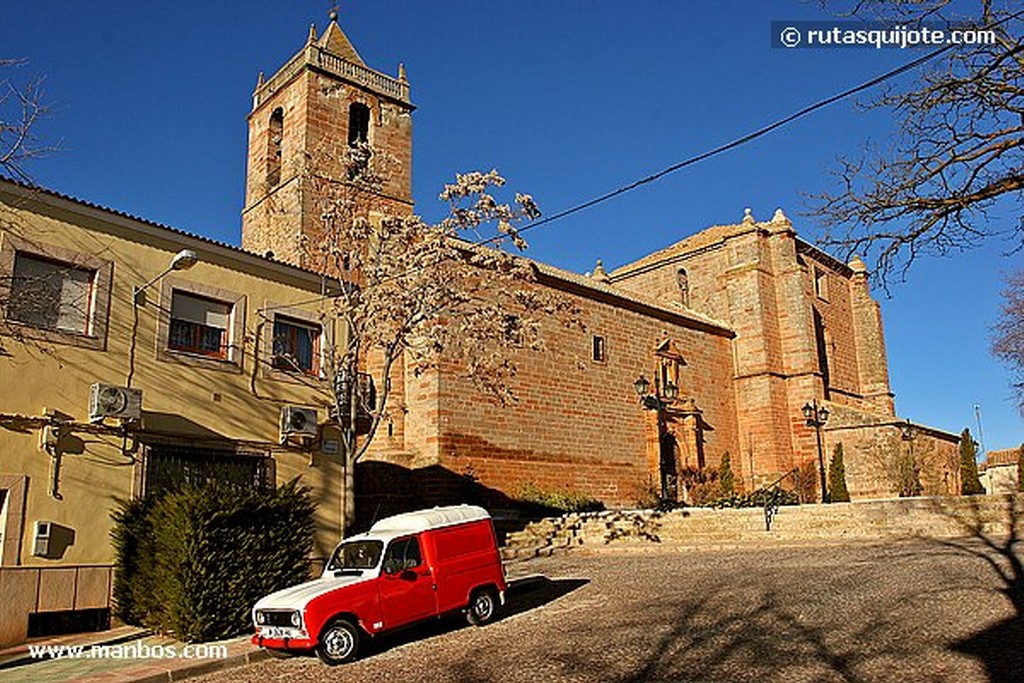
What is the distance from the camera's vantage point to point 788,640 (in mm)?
7699

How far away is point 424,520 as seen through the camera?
9.66 m

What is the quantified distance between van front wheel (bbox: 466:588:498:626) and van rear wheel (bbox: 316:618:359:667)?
1795mm

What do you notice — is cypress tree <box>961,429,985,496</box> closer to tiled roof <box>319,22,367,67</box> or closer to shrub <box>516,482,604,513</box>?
shrub <box>516,482,604,513</box>

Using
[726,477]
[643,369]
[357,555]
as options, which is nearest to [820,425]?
[726,477]

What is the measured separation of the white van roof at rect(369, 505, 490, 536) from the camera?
9.59m

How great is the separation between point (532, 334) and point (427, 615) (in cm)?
728

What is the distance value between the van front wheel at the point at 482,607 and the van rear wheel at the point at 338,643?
1.79 metres

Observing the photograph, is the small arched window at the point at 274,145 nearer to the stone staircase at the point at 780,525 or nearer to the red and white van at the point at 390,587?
the stone staircase at the point at 780,525

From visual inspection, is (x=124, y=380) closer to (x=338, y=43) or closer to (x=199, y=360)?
(x=199, y=360)

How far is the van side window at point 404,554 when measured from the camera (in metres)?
9.11

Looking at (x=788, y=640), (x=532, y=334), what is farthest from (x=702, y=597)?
(x=532, y=334)

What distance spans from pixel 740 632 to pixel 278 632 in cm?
476

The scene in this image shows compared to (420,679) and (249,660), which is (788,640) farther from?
(249,660)

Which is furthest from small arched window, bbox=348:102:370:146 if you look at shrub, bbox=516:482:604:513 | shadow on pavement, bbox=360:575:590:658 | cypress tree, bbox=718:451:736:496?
shadow on pavement, bbox=360:575:590:658
